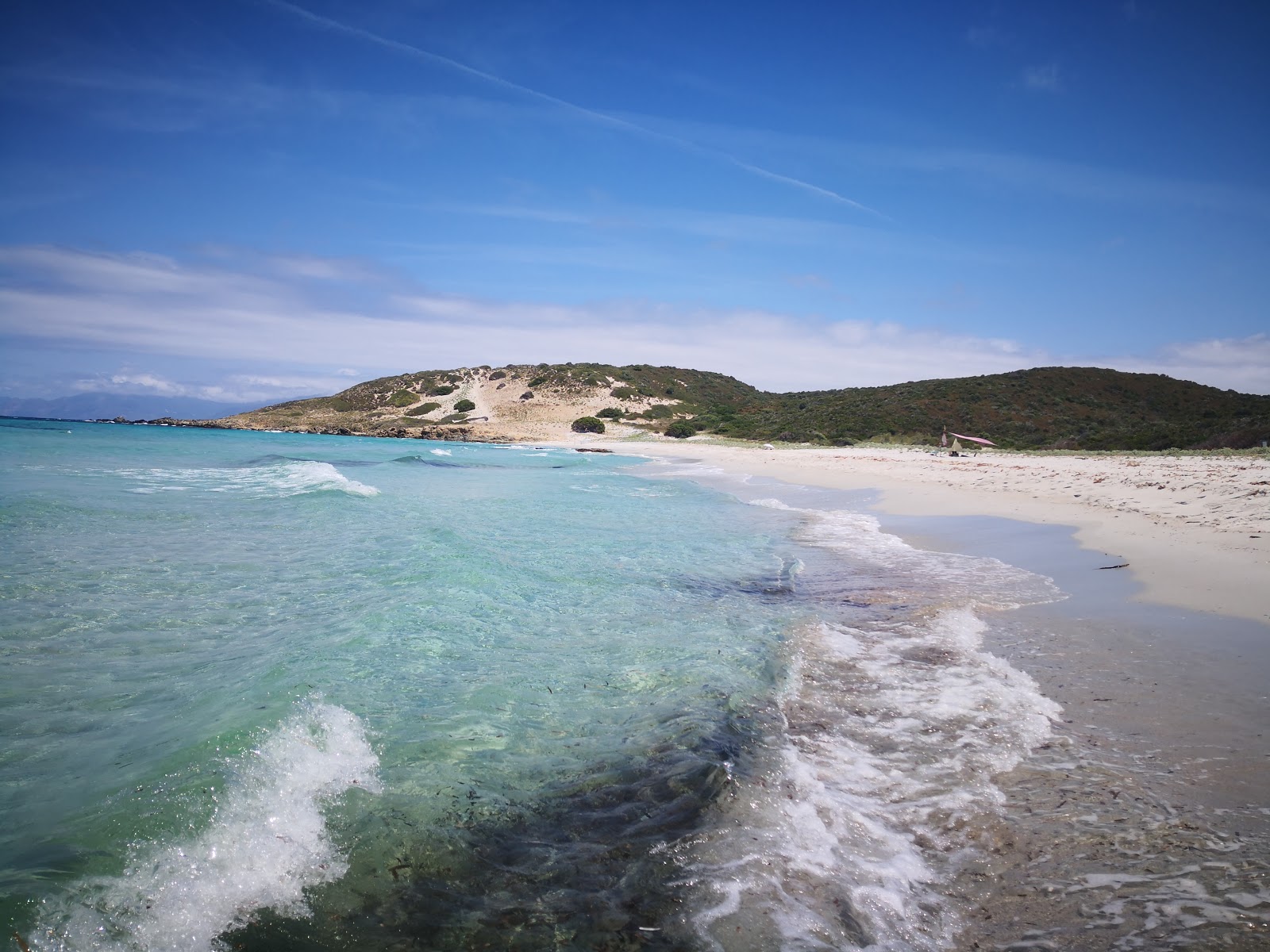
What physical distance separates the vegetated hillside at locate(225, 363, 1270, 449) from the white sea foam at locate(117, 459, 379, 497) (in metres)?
34.2

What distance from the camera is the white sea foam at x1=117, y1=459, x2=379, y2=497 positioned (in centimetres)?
1631

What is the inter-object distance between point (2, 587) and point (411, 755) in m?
6.25

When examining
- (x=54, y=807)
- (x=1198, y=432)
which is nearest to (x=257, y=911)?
(x=54, y=807)

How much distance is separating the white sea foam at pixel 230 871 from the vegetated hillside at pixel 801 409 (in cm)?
3482

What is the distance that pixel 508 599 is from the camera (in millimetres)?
7539

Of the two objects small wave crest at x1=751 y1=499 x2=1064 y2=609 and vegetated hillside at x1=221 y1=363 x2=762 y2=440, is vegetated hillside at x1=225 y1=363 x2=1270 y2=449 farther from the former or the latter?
small wave crest at x1=751 y1=499 x2=1064 y2=609

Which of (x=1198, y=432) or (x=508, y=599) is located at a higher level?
(x=1198, y=432)

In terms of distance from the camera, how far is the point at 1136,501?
13.3 meters

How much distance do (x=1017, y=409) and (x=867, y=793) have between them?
55753 mm

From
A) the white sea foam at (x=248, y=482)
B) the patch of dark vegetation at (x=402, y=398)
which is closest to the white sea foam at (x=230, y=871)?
the white sea foam at (x=248, y=482)

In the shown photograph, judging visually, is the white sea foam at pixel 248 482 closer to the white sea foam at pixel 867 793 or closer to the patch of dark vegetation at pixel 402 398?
the white sea foam at pixel 867 793

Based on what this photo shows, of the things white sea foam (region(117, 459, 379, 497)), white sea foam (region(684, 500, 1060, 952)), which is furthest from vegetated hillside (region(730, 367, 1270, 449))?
white sea foam (region(684, 500, 1060, 952))

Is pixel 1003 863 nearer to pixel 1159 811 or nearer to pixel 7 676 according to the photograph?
pixel 1159 811

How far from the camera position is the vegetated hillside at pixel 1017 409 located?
45.7 m
